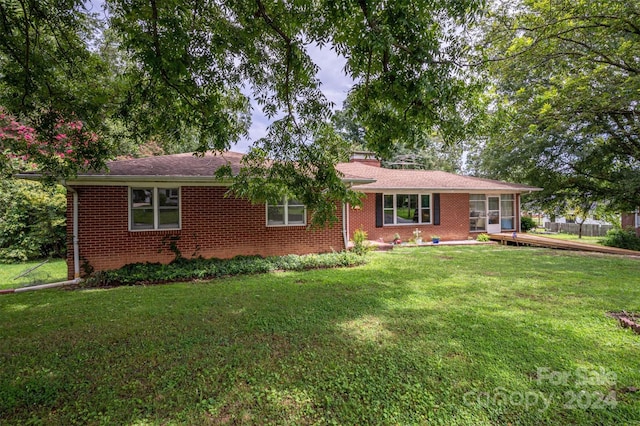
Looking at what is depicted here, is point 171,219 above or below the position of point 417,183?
below

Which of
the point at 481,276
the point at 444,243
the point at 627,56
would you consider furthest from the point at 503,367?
the point at 444,243

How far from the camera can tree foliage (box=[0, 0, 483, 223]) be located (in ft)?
12.3

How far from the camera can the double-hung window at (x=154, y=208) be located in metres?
8.55

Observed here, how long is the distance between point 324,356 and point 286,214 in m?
6.84

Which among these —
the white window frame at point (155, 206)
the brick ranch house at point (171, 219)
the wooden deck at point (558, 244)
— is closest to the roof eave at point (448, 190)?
the wooden deck at point (558, 244)

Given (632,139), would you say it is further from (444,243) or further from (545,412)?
(545,412)

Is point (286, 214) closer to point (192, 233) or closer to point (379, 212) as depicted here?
point (192, 233)

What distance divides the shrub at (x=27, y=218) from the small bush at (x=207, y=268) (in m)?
7.18

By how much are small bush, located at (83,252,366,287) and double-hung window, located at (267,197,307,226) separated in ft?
4.23

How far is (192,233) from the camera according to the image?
8992 millimetres

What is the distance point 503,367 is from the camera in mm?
3283

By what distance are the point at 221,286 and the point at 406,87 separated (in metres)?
5.64

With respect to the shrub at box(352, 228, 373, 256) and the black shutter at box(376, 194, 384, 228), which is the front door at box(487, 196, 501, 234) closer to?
the black shutter at box(376, 194, 384, 228)

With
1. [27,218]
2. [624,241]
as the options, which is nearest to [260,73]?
[27,218]
